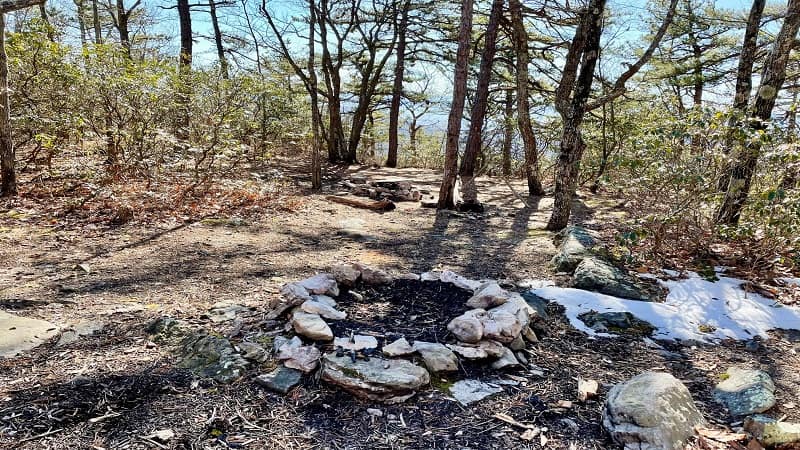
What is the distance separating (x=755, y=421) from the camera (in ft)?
6.22

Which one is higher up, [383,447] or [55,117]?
[55,117]

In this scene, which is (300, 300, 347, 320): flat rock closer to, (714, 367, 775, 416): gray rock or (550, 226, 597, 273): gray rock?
(714, 367, 775, 416): gray rock

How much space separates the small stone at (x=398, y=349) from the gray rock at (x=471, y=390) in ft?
0.94

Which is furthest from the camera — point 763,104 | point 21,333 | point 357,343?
point 763,104

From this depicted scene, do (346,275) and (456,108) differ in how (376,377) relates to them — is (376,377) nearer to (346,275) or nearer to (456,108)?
(346,275)

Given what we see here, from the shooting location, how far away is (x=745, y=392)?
2.19 metres

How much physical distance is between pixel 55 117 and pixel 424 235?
491cm

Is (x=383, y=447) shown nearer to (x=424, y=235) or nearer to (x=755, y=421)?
(x=755, y=421)

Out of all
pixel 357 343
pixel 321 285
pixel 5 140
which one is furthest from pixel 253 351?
pixel 5 140

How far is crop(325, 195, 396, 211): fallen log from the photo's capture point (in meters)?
6.98

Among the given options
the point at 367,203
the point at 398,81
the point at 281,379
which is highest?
the point at 398,81

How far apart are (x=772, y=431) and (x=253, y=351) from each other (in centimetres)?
239

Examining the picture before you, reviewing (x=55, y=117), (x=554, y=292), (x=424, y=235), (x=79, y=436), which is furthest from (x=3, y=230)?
(x=554, y=292)

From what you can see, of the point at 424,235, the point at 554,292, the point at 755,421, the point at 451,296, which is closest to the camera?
the point at 755,421
